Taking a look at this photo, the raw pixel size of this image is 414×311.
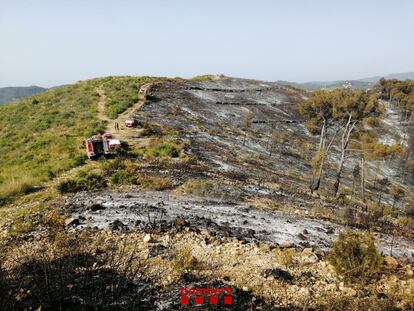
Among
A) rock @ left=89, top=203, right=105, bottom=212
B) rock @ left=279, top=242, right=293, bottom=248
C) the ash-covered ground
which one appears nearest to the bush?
rock @ left=279, top=242, right=293, bottom=248

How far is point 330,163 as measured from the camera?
4678 centimetres

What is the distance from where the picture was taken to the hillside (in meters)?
8.90

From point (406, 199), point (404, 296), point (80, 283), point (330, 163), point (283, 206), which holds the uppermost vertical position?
point (80, 283)

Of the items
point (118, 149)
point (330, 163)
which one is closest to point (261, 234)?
point (118, 149)

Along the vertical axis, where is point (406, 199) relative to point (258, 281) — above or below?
below

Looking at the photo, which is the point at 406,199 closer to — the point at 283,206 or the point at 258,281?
the point at 283,206

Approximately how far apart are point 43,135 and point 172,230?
24.9 meters

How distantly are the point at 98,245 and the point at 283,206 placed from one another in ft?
37.5

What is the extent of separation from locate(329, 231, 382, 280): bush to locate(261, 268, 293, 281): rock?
1450 millimetres

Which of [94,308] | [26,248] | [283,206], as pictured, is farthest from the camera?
[283,206]

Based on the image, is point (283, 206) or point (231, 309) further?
point (283, 206)

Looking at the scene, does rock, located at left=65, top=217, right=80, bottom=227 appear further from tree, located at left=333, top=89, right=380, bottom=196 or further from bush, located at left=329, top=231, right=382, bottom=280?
tree, located at left=333, top=89, right=380, bottom=196

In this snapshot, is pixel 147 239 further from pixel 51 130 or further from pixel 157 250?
pixel 51 130

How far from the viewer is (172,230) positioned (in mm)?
12852
